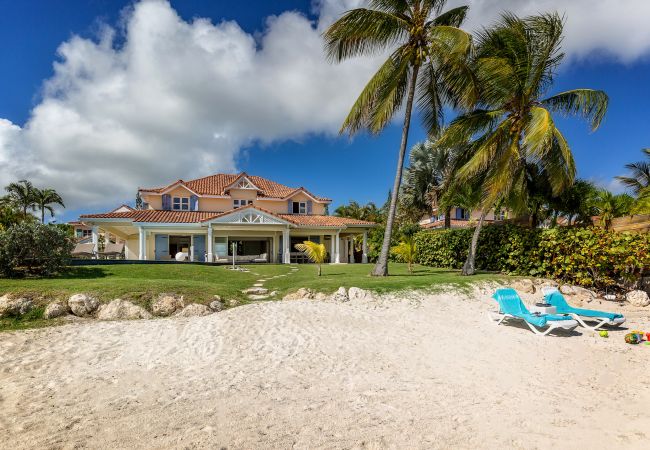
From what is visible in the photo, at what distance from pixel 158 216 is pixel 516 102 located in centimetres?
2302

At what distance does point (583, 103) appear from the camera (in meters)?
13.1

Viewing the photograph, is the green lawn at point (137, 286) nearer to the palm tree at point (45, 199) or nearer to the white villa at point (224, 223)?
the white villa at point (224, 223)

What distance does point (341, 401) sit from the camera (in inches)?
195

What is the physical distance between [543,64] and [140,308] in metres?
15.2

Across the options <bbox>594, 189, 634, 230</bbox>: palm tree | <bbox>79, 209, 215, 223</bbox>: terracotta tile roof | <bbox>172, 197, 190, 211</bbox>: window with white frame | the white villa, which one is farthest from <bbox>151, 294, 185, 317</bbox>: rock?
<bbox>172, 197, 190, 211</bbox>: window with white frame

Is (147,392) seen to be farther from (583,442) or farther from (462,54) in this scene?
(462,54)

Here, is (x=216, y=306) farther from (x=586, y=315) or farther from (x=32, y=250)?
(x=586, y=315)

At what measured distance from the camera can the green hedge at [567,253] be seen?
1199 centimetres

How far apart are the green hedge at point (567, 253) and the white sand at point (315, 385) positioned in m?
4.84

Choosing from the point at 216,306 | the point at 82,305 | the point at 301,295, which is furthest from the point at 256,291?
the point at 82,305

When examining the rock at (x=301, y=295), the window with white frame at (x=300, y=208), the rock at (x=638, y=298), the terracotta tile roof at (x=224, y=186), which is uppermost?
the terracotta tile roof at (x=224, y=186)

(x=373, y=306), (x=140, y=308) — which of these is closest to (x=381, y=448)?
(x=373, y=306)

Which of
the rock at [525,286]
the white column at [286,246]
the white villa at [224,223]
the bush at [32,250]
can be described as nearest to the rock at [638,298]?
the rock at [525,286]

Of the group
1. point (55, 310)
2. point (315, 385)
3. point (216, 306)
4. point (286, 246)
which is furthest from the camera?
point (286, 246)
